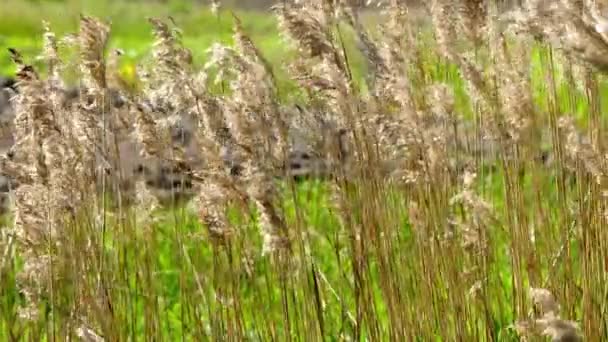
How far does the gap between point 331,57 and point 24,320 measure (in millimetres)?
1072

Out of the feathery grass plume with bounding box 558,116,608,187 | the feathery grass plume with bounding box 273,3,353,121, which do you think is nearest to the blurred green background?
the feathery grass plume with bounding box 558,116,608,187

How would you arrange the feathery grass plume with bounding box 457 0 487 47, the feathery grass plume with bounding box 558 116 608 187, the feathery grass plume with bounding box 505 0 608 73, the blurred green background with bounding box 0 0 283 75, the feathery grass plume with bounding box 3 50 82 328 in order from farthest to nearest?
the blurred green background with bounding box 0 0 283 75
the feathery grass plume with bounding box 457 0 487 47
the feathery grass plume with bounding box 3 50 82 328
the feathery grass plume with bounding box 558 116 608 187
the feathery grass plume with bounding box 505 0 608 73

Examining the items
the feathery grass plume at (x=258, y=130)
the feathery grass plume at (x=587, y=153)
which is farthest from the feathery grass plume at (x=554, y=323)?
the feathery grass plume at (x=258, y=130)

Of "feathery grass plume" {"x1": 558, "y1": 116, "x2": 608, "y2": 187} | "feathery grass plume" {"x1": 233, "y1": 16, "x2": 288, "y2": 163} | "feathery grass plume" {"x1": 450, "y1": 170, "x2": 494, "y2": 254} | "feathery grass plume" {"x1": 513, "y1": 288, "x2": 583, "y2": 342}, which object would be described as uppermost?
"feathery grass plume" {"x1": 233, "y1": 16, "x2": 288, "y2": 163}

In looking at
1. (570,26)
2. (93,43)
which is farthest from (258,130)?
(570,26)

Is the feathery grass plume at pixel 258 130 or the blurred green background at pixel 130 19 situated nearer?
the feathery grass plume at pixel 258 130

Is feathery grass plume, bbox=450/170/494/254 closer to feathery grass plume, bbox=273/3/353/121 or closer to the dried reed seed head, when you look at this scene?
feathery grass plume, bbox=273/3/353/121

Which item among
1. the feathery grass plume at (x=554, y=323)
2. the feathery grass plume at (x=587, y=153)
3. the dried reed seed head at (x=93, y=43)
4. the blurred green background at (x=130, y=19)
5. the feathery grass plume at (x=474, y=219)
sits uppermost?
the blurred green background at (x=130, y=19)

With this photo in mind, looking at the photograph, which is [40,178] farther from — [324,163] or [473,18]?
[473,18]

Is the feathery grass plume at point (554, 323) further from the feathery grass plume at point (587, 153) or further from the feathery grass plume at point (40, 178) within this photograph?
the feathery grass plume at point (40, 178)

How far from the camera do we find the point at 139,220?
2535 millimetres

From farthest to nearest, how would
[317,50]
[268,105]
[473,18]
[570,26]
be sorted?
[473,18] → [268,105] → [317,50] → [570,26]

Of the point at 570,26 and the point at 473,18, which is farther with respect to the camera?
the point at 473,18

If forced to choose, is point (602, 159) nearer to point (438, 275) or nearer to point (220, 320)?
point (438, 275)
